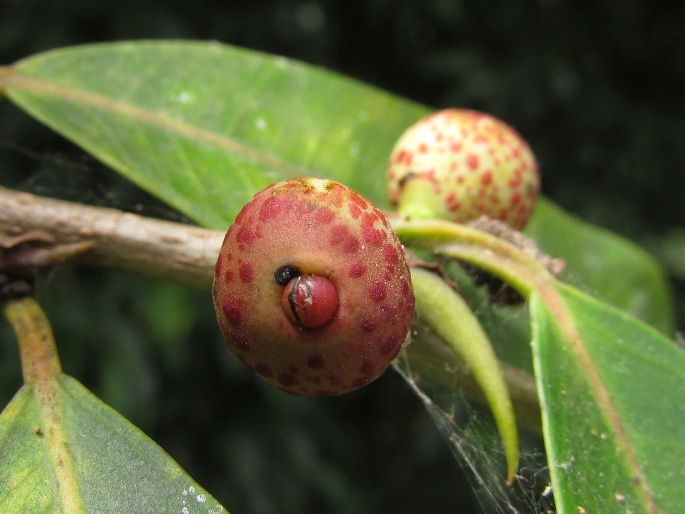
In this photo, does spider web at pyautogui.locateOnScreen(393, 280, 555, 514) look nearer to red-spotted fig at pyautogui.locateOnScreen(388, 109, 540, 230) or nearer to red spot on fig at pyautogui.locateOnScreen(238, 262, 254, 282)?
red-spotted fig at pyautogui.locateOnScreen(388, 109, 540, 230)

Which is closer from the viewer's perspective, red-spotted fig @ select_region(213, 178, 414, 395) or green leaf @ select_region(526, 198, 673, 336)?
red-spotted fig @ select_region(213, 178, 414, 395)

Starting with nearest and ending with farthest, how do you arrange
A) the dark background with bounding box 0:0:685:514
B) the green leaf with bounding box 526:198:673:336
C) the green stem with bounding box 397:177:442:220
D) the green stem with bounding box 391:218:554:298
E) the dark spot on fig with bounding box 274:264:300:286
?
the dark spot on fig with bounding box 274:264:300:286 → the green stem with bounding box 391:218:554:298 → the green stem with bounding box 397:177:442:220 → the green leaf with bounding box 526:198:673:336 → the dark background with bounding box 0:0:685:514

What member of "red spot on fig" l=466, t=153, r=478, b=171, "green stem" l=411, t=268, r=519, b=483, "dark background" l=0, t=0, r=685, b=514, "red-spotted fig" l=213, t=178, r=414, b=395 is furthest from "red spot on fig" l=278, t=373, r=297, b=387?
"dark background" l=0, t=0, r=685, b=514

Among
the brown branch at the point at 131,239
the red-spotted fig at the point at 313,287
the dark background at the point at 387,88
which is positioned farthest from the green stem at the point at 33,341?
the dark background at the point at 387,88

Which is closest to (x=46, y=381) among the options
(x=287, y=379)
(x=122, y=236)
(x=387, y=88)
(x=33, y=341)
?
(x=33, y=341)

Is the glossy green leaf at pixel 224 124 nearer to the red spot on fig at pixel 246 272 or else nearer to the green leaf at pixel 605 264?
the green leaf at pixel 605 264

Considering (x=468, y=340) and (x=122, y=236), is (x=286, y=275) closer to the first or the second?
(x=468, y=340)
